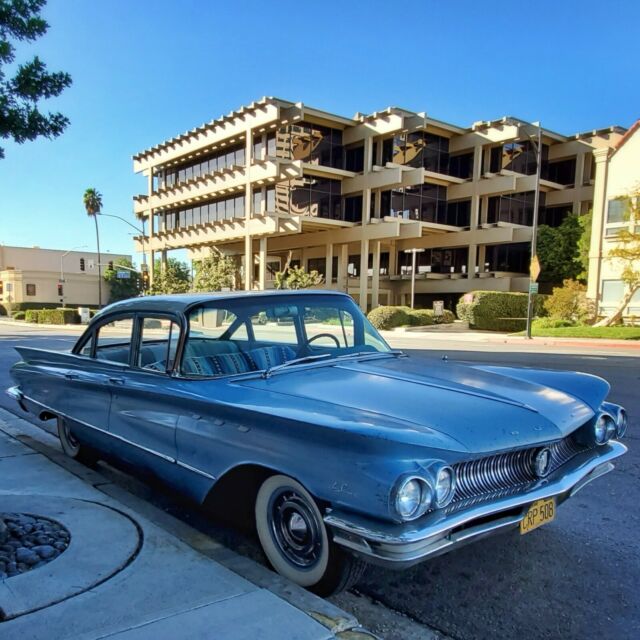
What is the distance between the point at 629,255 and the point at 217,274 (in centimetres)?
2741

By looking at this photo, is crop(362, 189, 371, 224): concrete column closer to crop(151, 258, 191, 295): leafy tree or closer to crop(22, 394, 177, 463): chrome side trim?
crop(151, 258, 191, 295): leafy tree

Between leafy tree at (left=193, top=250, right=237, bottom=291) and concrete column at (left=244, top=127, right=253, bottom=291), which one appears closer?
concrete column at (left=244, top=127, right=253, bottom=291)

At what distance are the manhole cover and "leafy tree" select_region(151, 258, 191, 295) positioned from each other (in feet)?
137

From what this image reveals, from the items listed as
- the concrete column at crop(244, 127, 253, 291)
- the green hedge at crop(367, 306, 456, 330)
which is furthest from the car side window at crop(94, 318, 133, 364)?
the concrete column at crop(244, 127, 253, 291)

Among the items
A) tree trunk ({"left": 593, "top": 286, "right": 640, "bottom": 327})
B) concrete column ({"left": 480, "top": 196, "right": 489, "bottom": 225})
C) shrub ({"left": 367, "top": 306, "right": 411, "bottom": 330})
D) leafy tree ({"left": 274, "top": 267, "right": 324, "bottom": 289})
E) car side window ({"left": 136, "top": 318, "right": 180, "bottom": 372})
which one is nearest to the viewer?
car side window ({"left": 136, "top": 318, "right": 180, "bottom": 372})

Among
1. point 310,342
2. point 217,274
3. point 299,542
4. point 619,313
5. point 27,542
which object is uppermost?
point 217,274

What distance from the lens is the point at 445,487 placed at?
2256mm

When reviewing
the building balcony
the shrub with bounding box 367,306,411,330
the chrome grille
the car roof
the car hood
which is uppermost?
the building balcony

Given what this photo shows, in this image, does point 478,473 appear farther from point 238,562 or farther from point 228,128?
point 228,128

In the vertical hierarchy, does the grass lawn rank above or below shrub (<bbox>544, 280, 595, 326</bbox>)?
below

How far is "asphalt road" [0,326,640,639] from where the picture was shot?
254 cm

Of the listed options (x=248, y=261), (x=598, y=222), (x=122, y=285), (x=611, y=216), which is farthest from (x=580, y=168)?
(x=122, y=285)

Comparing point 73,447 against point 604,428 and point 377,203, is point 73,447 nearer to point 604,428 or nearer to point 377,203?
point 604,428

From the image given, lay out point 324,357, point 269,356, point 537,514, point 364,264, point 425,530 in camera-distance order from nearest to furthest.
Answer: point 425,530 < point 537,514 < point 269,356 < point 324,357 < point 364,264
